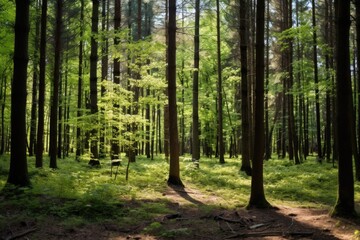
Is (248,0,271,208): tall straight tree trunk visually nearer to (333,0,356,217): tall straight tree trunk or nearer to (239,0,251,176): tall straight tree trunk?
(333,0,356,217): tall straight tree trunk

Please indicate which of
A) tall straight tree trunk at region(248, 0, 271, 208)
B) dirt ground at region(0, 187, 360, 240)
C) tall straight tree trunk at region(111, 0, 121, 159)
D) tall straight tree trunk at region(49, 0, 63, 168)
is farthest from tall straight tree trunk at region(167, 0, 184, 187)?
Result: tall straight tree trunk at region(49, 0, 63, 168)

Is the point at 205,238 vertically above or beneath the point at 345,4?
beneath

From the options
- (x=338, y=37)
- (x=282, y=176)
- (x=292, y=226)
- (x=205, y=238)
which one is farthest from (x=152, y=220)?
(x=282, y=176)

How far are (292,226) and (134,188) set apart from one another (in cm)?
580

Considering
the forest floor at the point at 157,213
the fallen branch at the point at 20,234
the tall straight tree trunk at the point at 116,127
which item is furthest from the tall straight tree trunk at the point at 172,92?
the fallen branch at the point at 20,234

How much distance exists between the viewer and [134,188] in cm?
1161

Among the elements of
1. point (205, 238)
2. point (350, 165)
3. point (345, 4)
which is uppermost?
point (345, 4)

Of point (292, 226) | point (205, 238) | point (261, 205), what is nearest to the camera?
point (205, 238)

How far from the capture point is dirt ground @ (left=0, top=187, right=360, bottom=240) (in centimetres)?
651

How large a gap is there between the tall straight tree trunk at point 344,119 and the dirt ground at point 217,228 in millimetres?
504

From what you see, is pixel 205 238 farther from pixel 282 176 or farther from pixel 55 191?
pixel 282 176

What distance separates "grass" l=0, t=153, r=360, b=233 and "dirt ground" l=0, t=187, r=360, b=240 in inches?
9.4

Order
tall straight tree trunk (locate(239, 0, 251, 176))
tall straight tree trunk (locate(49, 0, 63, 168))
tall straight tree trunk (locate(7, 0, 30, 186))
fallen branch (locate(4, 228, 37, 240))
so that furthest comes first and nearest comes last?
tall straight tree trunk (locate(239, 0, 251, 176)) < tall straight tree trunk (locate(49, 0, 63, 168)) < tall straight tree trunk (locate(7, 0, 30, 186)) < fallen branch (locate(4, 228, 37, 240))

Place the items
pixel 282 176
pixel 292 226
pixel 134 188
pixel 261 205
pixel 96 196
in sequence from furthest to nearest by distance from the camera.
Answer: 1. pixel 282 176
2. pixel 134 188
3. pixel 261 205
4. pixel 96 196
5. pixel 292 226
